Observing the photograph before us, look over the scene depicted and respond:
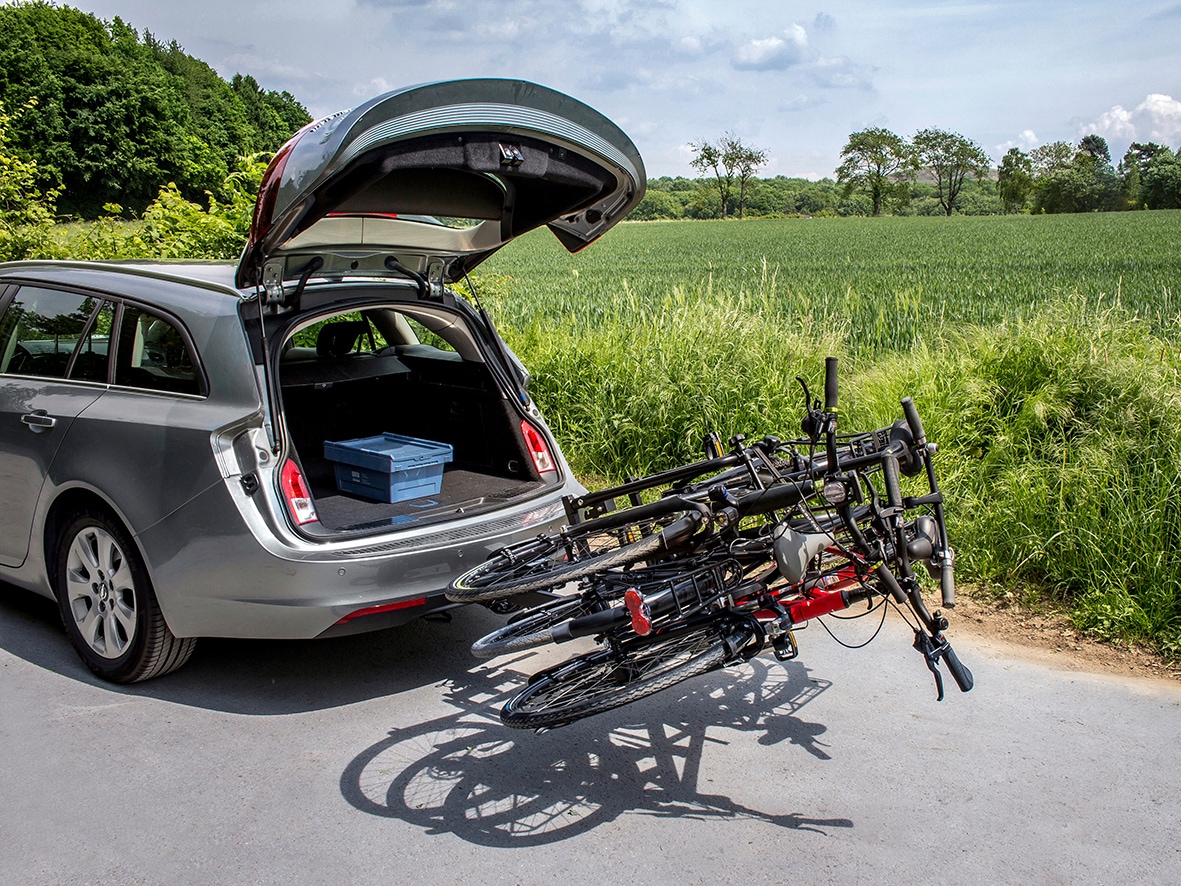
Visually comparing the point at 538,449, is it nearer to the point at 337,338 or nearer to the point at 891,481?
the point at 337,338

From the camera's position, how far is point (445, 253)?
4906 millimetres

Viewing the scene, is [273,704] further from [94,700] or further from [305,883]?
[305,883]

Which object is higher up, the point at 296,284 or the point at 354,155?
the point at 354,155

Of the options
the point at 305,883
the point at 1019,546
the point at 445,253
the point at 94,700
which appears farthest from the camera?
the point at 1019,546

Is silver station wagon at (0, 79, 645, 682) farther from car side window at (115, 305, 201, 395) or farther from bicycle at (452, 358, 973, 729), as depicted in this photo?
bicycle at (452, 358, 973, 729)

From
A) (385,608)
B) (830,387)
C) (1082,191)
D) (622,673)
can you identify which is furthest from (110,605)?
(1082,191)

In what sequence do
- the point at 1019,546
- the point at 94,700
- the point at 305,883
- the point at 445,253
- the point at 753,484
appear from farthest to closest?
the point at 1019,546
the point at 445,253
the point at 94,700
the point at 753,484
the point at 305,883

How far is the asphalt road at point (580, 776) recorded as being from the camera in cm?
296

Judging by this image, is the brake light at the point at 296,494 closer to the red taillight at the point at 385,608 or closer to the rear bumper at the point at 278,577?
the rear bumper at the point at 278,577

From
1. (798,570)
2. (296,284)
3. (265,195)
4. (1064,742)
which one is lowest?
(1064,742)

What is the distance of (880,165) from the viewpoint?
12044cm

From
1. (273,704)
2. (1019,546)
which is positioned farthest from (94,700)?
(1019,546)

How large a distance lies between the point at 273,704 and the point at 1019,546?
383cm

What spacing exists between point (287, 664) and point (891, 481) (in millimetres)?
2903
